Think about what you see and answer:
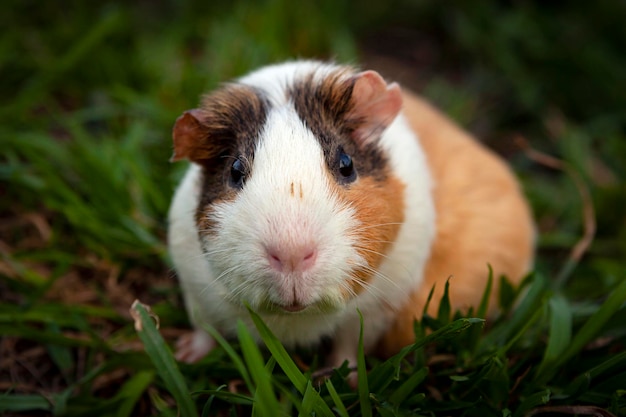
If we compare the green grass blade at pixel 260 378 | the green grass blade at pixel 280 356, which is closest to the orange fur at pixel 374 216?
the green grass blade at pixel 280 356

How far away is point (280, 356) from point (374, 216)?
0.83m

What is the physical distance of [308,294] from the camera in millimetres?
2721

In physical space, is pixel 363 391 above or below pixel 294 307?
below

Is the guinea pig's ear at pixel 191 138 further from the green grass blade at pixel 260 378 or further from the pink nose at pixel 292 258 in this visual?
the green grass blade at pixel 260 378

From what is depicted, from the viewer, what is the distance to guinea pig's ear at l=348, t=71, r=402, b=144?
324 centimetres

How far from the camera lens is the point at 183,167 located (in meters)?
4.93

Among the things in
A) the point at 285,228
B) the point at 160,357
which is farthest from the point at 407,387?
the point at 160,357

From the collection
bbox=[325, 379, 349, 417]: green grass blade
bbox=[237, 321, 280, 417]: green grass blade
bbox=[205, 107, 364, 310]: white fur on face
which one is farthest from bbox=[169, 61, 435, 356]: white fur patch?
bbox=[325, 379, 349, 417]: green grass blade

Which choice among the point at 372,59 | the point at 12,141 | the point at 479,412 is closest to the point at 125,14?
the point at 12,141

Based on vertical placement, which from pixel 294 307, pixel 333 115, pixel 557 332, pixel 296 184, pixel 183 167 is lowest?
pixel 557 332

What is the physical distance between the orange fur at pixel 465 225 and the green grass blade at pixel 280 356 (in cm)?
103

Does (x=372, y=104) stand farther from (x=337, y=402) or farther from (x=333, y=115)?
(x=337, y=402)

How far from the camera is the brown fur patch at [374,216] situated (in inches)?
116

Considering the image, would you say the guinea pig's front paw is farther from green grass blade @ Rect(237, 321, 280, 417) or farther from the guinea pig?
green grass blade @ Rect(237, 321, 280, 417)
